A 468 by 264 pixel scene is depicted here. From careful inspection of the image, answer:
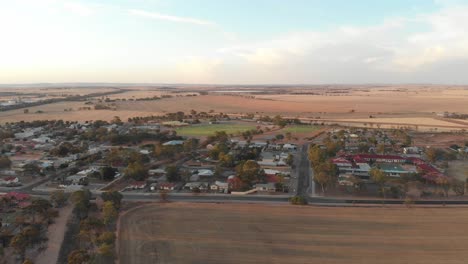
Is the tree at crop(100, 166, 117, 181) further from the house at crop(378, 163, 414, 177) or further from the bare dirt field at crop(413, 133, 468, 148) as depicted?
the bare dirt field at crop(413, 133, 468, 148)

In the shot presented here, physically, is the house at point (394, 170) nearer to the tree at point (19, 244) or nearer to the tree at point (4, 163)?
the tree at point (19, 244)

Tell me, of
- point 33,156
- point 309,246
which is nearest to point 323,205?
point 309,246

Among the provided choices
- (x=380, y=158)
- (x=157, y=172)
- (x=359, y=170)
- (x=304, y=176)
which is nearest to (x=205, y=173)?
(x=157, y=172)

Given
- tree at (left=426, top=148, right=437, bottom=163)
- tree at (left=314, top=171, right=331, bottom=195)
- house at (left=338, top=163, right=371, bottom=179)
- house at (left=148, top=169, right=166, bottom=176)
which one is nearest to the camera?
tree at (left=314, top=171, right=331, bottom=195)

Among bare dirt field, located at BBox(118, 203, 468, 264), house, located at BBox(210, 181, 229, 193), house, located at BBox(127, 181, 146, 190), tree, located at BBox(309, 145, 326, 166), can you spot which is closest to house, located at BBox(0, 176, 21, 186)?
house, located at BBox(127, 181, 146, 190)

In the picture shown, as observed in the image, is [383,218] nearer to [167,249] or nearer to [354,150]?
[167,249]

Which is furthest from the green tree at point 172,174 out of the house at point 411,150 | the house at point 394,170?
the house at point 411,150

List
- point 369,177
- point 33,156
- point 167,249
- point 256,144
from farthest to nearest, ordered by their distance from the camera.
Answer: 1. point 256,144
2. point 33,156
3. point 369,177
4. point 167,249

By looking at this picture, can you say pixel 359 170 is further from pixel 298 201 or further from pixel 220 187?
pixel 220 187
